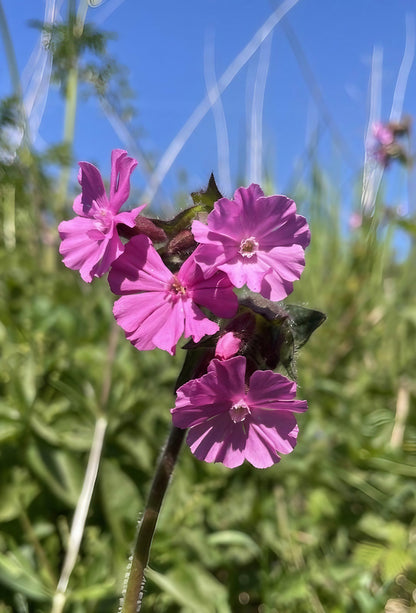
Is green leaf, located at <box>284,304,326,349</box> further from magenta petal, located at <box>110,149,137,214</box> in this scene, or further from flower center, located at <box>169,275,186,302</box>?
magenta petal, located at <box>110,149,137,214</box>

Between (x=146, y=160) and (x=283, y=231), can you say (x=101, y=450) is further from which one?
(x=146, y=160)

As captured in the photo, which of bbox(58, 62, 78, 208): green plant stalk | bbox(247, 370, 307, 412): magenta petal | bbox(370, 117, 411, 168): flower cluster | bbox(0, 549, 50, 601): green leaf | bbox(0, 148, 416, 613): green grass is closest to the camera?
bbox(247, 370, 307, 412): magenta petal

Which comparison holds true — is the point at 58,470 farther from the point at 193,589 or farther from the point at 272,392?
the point at 272,392

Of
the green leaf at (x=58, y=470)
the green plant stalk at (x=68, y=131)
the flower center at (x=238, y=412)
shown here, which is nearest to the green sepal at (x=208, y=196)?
the flower center at (x=238, y=412)

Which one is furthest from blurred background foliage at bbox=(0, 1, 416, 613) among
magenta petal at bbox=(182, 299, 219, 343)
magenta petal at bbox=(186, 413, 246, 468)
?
magenta petal at bbox=(182, 299, 219, 343)

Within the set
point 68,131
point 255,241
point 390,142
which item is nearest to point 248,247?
point 255,241

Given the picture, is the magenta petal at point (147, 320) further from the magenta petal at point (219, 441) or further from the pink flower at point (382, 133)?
the pink flower at point (382, 133)
